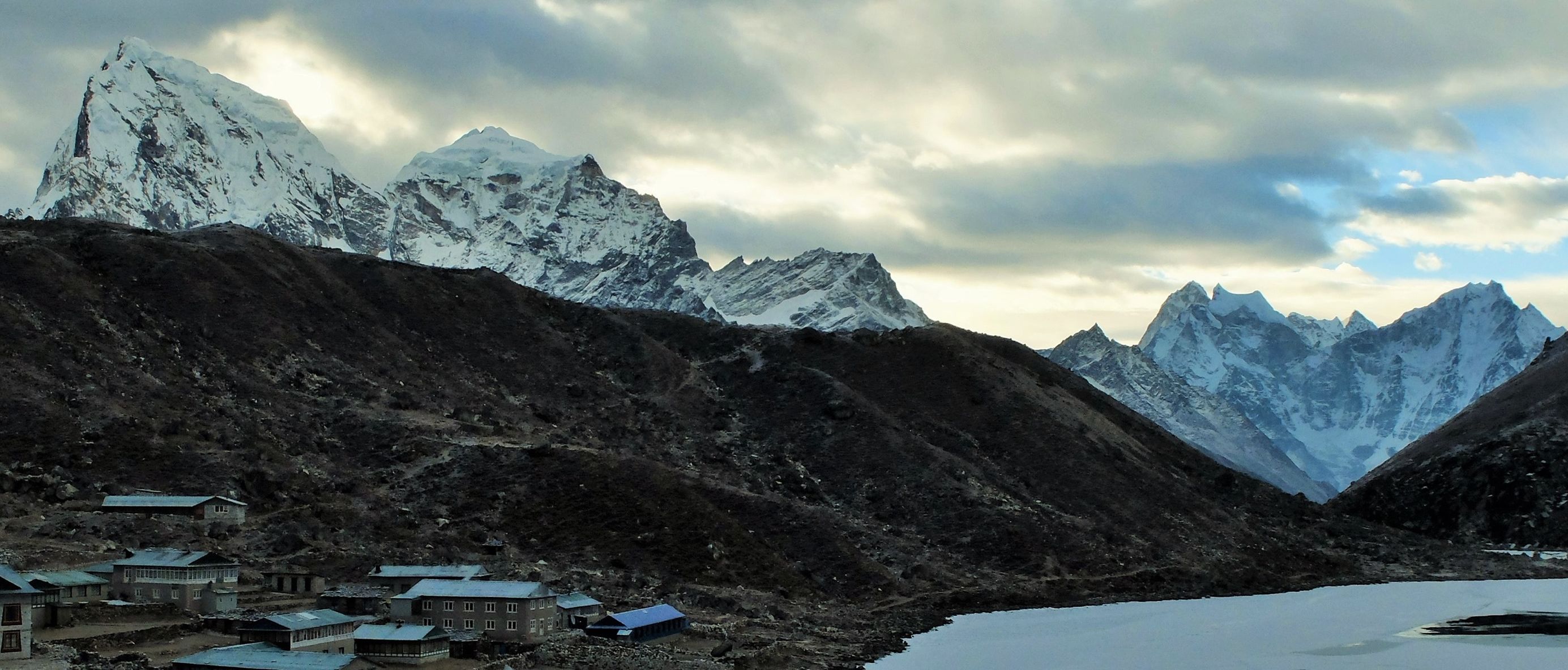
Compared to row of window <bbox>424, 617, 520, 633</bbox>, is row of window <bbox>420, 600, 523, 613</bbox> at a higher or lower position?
higher

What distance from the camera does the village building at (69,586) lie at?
72.2m

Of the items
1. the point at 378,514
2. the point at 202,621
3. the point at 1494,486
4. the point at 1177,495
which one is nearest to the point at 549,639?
the point at 202,621

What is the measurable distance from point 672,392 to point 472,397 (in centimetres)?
2330

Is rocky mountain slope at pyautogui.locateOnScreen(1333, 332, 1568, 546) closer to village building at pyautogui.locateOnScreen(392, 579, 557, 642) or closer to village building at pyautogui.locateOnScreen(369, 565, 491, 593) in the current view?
village building at pyautogui.locateOnScreen(369, 565, 491, 593)

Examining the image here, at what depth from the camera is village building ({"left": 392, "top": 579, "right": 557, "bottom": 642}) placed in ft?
263

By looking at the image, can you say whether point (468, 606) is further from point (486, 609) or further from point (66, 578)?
point (66, 578)

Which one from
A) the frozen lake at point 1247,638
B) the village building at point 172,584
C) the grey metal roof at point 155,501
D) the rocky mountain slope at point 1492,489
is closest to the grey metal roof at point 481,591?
the village building at point 172,584

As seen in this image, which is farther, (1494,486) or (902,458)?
(1494,486)

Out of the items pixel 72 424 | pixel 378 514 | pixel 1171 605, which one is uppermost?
pixel 72 424

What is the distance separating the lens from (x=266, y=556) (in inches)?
3723

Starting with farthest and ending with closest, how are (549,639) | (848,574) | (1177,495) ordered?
(1177,495) → (848,574) → (549,639)

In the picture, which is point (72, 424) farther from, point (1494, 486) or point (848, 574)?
point (1494, 486)

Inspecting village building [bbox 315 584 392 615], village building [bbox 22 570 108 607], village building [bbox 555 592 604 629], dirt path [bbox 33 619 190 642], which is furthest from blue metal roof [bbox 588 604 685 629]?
village building [bbox 22 570 108 607]

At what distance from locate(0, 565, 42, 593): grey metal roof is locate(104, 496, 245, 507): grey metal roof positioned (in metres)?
33.8
